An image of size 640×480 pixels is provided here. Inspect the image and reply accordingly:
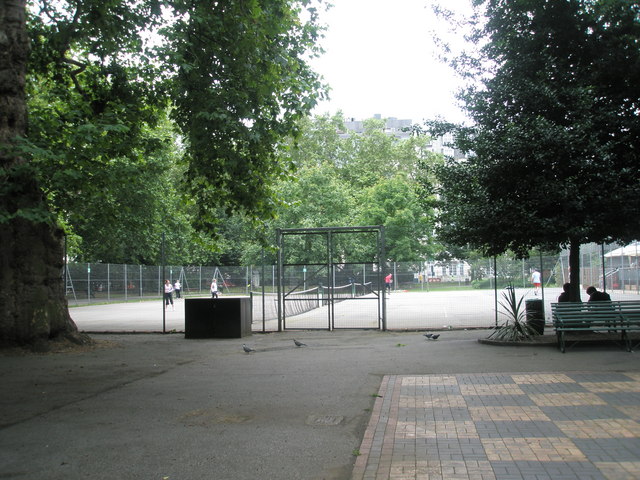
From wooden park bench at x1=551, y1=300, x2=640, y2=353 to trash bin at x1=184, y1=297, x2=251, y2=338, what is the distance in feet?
26.8

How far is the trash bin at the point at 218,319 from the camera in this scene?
51.6ft

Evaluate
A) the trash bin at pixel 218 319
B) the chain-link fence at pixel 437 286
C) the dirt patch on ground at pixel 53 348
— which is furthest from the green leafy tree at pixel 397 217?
the dirt patch on ground at pixel 53 348

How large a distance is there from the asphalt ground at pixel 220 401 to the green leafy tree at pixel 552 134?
2.56m

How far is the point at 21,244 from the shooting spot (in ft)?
39.5

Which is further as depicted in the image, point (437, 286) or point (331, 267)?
point (437, 286)

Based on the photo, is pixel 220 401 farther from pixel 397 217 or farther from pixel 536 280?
pixel 397 217

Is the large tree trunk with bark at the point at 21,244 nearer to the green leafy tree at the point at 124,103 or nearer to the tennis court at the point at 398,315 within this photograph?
the green leafy tree at the point at 124,103

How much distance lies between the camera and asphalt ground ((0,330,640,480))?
16.8 ft

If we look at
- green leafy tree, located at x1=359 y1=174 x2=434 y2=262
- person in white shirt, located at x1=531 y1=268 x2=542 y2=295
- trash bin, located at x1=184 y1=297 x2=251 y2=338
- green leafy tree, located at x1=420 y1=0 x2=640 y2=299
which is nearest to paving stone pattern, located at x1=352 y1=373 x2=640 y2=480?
green leafy tree, located at x1=420 y1=0 x2=640 y2=299

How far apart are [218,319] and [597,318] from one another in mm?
9506

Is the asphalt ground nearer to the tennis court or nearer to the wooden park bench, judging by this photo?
the wooden park bench

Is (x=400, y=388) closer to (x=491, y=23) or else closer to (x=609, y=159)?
(x=609, y=159)

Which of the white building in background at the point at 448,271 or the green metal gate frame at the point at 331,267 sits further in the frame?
the white building in background at the point at 448,271

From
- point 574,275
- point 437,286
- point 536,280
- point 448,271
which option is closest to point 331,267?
point 448,271
